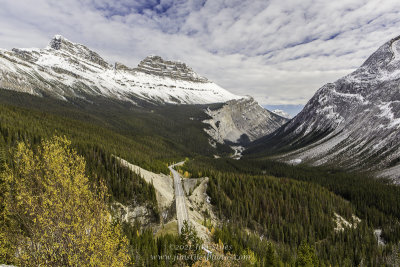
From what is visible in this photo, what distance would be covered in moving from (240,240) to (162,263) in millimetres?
36553

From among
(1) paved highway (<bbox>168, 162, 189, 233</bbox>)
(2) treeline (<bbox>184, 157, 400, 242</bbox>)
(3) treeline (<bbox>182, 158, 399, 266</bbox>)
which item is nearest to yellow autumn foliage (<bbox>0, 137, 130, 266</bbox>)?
(1) paved highway (<bbox>168, 162, 189, 233</bbox>)

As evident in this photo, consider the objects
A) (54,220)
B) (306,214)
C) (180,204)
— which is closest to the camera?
(54,220)

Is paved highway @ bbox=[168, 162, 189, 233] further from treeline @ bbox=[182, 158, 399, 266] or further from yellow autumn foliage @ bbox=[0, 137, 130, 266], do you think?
yellow autumn foliage @ bbox=[0, 137, 130, 266]

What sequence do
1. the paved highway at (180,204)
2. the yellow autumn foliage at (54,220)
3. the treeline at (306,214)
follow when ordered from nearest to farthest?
1. the yellow autumn foliage at (54,220)
2. the paved highway at (180,204)
3. the treeline at (306,214)

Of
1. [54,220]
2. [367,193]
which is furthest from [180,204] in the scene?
[367,193]

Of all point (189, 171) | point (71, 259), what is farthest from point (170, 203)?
point (71, 259)

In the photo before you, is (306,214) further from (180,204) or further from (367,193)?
(180,204)

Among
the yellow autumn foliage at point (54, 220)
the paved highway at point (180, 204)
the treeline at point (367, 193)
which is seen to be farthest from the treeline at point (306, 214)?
the yellow autumn foliage at point (54, 220)

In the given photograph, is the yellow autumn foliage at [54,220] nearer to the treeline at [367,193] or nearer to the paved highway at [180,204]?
the paved highway at [180,204]

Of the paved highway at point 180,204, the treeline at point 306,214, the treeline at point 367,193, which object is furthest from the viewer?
the treeline at point 367,193

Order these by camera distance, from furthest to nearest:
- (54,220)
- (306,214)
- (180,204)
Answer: (306,214), (180,204), (54,220)

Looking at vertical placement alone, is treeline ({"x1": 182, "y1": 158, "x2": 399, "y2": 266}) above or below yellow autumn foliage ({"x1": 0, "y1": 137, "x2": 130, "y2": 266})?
below

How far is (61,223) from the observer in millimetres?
15992

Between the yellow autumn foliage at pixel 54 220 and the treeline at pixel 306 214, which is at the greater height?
the yellow autumn foliage at pixel 54 220
